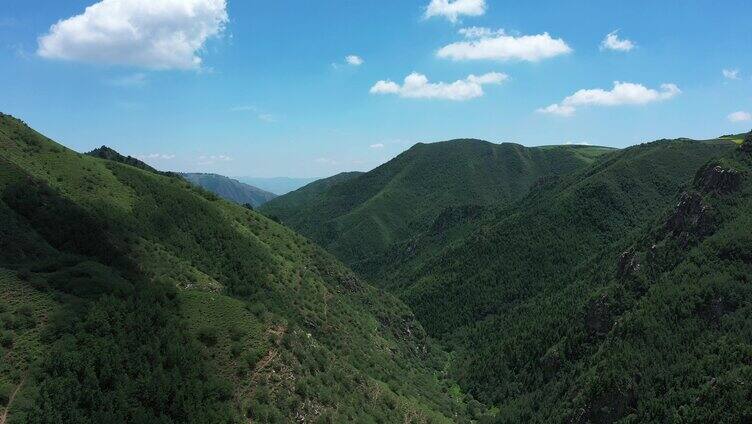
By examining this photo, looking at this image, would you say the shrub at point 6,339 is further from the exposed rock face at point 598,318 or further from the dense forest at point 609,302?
the exposed rock face at point 598,318

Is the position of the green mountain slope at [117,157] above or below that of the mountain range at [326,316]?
above

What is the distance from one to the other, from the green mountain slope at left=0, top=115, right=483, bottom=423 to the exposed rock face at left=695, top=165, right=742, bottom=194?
79467 millimetres

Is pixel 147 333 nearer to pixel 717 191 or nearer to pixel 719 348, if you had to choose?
pixel 719 348

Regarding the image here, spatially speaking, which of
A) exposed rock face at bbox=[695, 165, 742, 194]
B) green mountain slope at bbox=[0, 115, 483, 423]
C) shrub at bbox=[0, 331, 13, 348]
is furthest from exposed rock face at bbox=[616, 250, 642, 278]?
shrub at bbox=[0, 331, 13, 348]

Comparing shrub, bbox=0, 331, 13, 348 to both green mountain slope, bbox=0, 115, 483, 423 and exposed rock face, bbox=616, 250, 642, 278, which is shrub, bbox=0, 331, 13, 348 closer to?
green mountain slope, bbox=0, 115, 483, 423

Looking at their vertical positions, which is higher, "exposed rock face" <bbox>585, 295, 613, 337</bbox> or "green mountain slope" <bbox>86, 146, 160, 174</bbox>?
"green mountain slope" <bbox>86, 146, 160, 174</bbox>

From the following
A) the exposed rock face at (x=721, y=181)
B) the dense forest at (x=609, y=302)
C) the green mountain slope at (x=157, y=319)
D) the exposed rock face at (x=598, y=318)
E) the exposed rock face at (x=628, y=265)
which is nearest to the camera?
the green mountain slope at (x=157, y=319)

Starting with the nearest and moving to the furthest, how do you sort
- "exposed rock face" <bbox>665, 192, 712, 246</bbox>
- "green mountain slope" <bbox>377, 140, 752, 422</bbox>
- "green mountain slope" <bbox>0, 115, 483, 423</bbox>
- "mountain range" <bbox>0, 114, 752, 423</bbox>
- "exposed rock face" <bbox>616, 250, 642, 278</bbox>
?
"green mountain slope" <bbox>0, 115, 483, 423</bbox>
"mountain range" <bbox>0, 114, 752, 423</bbox>
"green mountain slope" <bbox>377, 140, 752, 422</bbox>
"exposed rock face" <bbox>665, 192, 712, 246</bbox>
"exposed rock face" <bbox>616, 250, 642, 278</bbox>

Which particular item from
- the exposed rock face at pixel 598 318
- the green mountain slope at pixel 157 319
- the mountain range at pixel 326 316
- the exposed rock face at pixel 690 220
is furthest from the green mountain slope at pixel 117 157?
the exposed rock face at pixel 690 220

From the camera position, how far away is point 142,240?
7919 cm

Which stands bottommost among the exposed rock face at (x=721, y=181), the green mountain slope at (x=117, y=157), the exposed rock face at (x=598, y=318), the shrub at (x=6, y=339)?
the exposed rock face at (x=598, y=318)

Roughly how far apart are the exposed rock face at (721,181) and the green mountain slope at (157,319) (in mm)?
79467

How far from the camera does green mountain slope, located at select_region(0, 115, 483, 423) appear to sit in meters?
39.9

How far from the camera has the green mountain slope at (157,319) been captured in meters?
39.9
